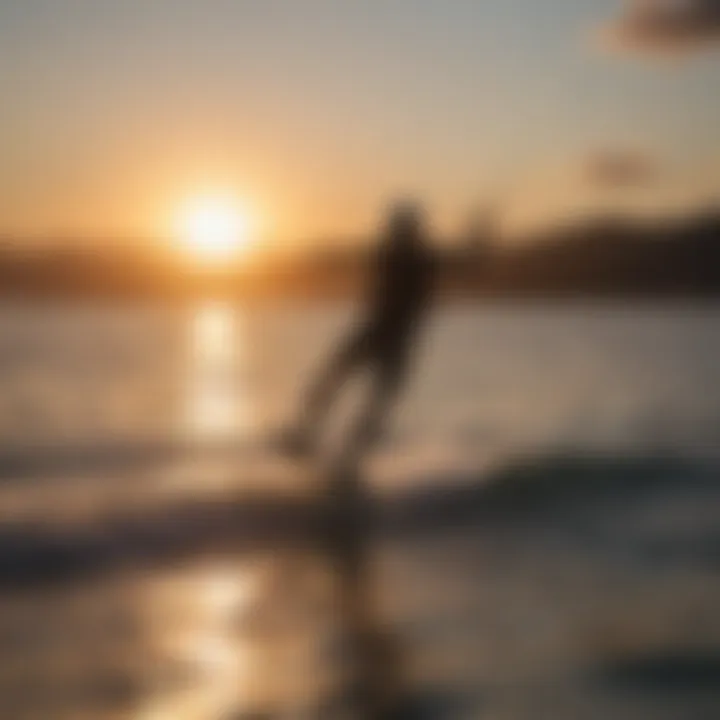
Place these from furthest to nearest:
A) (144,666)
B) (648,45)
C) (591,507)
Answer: (591,507), (648,45), (144,666)

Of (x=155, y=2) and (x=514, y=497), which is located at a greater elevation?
(x=155, y=2)

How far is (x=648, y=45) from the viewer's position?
6.14 feet

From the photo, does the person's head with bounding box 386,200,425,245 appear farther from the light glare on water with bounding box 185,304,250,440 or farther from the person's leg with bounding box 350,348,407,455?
the light glare on water with bounding box 185,304,250,440

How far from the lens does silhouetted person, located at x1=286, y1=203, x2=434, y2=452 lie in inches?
70.3

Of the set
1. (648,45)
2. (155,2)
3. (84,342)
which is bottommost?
(84,342)

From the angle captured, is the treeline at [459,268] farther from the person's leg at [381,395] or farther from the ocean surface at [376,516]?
the person's leg at [381,395]

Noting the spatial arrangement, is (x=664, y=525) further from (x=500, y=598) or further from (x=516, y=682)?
(x=516, y=682)

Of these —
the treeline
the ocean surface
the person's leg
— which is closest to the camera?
the ocean surface

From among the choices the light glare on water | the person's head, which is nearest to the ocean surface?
the light glare on water

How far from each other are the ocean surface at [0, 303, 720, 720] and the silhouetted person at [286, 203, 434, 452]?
3cm

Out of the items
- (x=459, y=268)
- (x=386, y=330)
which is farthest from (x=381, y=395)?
(x=459, y=268)

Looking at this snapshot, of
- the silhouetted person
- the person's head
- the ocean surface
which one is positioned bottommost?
the ocean surface

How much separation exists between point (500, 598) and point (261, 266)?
0.68m

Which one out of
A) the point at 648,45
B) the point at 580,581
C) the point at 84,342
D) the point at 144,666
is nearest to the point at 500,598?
the point at 580,581
